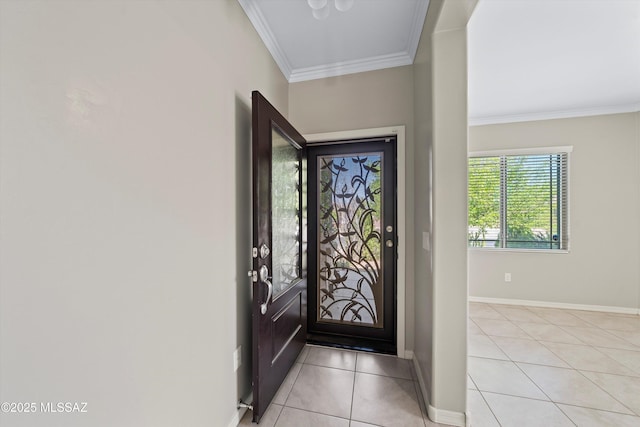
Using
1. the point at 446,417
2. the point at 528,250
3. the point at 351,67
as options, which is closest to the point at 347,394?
the point at 446,417

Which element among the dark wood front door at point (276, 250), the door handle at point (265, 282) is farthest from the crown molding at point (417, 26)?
the door handle at point (265, 282)

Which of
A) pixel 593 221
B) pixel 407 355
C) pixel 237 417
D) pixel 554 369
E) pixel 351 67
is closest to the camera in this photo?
pixel 237 417

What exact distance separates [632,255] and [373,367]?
3.86 metres

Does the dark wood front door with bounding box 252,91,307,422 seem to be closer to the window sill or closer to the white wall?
the white wall

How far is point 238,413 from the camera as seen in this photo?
1.50 meters

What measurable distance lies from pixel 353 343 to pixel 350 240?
1.00 metres

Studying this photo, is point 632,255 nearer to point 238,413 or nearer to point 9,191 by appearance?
point 238,413

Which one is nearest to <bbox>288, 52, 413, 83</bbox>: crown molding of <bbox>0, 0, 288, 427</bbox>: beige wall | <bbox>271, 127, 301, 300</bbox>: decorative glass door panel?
<bbox>271, 127, 301, 300</bbox>: decorative glass door panel

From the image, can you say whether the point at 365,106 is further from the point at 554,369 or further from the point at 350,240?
the point at 554,369

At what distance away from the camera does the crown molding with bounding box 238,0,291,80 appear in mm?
1639

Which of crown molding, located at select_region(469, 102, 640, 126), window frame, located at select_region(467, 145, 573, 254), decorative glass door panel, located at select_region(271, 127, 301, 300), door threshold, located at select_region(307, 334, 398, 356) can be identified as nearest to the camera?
decorative glass door panel, located at select_region(271, 127, 301, 300)

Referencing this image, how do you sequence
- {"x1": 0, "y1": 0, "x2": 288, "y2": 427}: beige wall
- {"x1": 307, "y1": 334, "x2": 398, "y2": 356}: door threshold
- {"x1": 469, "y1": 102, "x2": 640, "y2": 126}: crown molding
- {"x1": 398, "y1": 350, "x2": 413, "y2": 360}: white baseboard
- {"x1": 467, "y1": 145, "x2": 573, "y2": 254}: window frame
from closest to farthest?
1. {"x1": 0, "y1": 0, "x2": 288, "y2": 427}: beige wall
2. {"x1": 398, "y1": 350, "x2": 413, "y2": 360}: white baseboard
3. {"x1": 307, "y1": 334, "x2": 398, "y2": 356}: door threshold
4. {"x1": 469, "y1": 102, "x2": 640, "y2": 126}: crown molding
5. {"x1": 467, "y1": 145, "x2": 573, "y2": 254}: window frame

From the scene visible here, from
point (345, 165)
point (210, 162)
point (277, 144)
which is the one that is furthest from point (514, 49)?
point (210, 162)

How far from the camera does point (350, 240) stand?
245 centimetres
